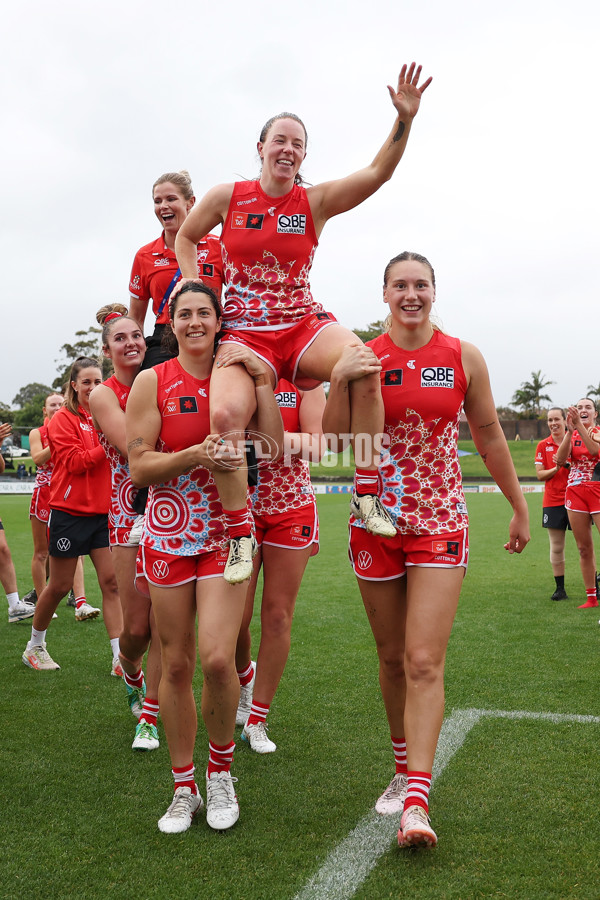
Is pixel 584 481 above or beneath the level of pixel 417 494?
beneath

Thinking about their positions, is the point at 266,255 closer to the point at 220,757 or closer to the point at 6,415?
the point at 220,757

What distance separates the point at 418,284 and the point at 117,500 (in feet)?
7.65

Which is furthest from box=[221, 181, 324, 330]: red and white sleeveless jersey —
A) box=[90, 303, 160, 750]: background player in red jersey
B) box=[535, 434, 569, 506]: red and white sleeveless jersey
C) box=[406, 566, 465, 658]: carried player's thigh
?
box=[535, 434, 569, 506]: red and white sleeveless jersey

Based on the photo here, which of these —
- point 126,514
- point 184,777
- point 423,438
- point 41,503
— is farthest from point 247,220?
point 41,503

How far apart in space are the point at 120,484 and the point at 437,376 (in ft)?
7.40

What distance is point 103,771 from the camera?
408cm

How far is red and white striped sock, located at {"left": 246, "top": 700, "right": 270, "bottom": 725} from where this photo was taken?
14.8 ft

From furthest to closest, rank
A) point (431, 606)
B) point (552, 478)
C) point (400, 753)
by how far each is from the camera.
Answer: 1. point (552, 478)
2. point (400, 753)
3. point (431, 606)

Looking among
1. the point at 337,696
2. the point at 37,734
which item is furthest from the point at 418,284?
the point at 37,734

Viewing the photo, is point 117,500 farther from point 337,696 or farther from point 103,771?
point 337,696

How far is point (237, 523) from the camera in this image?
3379 mm

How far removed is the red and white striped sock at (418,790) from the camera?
3.08 metres

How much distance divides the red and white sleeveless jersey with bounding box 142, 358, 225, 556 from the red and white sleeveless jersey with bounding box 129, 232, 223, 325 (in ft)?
4.25

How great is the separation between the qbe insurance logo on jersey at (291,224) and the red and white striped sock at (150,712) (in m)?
2.75
